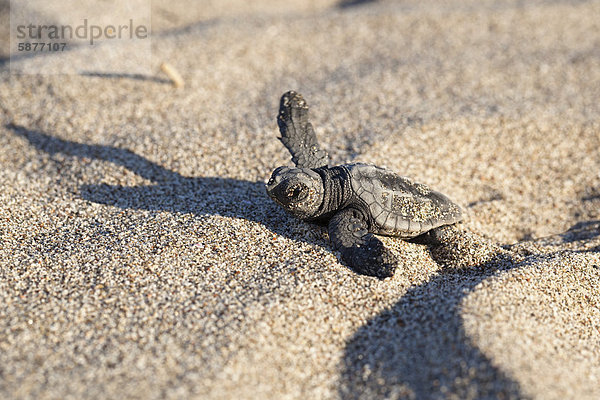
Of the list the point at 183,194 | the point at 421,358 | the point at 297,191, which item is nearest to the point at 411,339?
the point at 421,358

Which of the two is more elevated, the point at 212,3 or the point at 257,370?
the point at 212,3

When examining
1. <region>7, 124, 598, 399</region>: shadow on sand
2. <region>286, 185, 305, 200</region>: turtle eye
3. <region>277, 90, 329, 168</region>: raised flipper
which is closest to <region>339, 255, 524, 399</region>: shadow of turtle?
<region>7, 124, 598, 399</region>: shadow on sand

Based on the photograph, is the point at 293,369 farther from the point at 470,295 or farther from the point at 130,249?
the point at 130,249

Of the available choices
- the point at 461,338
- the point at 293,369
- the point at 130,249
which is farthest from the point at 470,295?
the point at 130,249

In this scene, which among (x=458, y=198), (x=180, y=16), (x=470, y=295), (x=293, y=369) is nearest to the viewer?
(x=293, y=369)

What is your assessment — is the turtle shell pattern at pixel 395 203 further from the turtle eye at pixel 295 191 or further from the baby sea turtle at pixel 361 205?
the turtle eye at pixel 295 191

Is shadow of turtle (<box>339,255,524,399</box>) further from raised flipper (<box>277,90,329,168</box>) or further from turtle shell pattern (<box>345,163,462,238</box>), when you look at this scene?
raised flipper (<box>277,90,329,168</box>)

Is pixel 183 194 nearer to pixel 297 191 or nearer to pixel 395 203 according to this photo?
pixel 297 191
